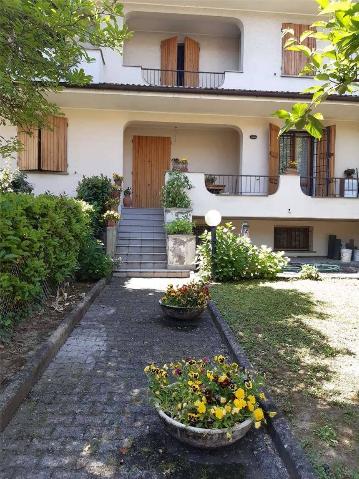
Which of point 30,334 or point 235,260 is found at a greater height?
point 235,260

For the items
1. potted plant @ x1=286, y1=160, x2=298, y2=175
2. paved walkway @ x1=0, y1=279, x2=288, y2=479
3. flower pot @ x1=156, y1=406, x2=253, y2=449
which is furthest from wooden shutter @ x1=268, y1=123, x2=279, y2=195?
flower pot @ x1=156, y1=406, x2=253, y2=449

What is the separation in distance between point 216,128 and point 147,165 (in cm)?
300

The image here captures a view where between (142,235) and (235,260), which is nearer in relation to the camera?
(235,260)

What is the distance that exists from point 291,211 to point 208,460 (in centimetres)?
1101

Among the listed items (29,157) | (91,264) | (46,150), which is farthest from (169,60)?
(91,264)

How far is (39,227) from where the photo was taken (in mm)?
5211

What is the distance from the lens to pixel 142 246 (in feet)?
36.2

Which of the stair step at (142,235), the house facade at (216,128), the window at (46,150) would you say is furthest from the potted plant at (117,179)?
the stair step at (142,235)

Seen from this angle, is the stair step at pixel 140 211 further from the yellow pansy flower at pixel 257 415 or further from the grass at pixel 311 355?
the yellow pansy flower at pixel 257 415

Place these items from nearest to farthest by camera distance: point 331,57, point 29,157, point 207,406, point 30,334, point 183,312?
point 331,57 < point 207,406 < point 30,334 < point 183,312 < point 29,157

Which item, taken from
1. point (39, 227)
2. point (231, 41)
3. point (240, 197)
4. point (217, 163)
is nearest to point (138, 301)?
point (39, 227)

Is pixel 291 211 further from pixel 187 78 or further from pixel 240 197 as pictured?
pixel 187 78

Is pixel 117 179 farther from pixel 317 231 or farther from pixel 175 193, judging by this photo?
pixel 317 231

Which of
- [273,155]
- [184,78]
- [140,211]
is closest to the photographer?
[140,211]
